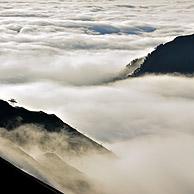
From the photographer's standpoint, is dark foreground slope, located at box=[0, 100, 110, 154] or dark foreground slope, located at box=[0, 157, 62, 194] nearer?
dark foreground slope, located at box=[0, 157, 62, 194]

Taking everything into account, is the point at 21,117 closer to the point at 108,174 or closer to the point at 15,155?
the point at 108,174

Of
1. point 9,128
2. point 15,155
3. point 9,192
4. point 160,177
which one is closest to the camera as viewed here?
point 9,192

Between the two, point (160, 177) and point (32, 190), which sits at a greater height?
point (32, 190)

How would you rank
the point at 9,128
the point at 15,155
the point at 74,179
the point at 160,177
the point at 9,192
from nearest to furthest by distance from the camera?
the point at 9,192 < the point at 15,155 < the point at 74,179 < the point at 160,177 < the point at 9,128

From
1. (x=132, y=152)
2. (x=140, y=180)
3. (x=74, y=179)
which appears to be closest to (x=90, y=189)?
(x=74, y=179)

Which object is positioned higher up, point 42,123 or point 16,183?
point 16,183
